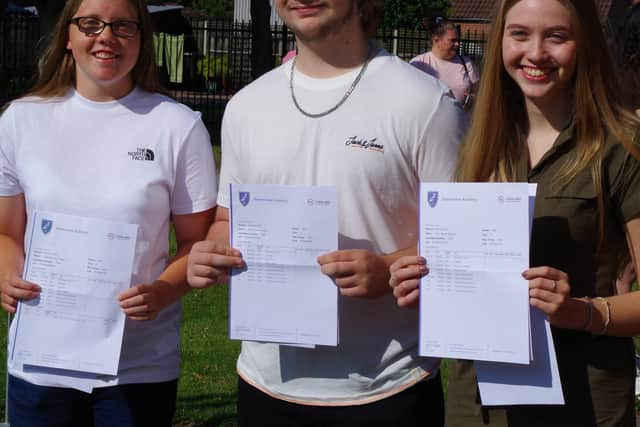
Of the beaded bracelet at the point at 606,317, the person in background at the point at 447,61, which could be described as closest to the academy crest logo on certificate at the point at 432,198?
the beaded bracelet at the point at 606,317

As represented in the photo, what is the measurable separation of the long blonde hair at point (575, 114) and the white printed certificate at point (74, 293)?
1.10 meters

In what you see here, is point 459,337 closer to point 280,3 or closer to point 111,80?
point 280,3

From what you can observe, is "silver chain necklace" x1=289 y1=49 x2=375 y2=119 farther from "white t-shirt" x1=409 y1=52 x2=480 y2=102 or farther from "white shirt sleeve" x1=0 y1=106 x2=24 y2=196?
"white t-shirt" x1=409 y1=52 x2=480 y2=102

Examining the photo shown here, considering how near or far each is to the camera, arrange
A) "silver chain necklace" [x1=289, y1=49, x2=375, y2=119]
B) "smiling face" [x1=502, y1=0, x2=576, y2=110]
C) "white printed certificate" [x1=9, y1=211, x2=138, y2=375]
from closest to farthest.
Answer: "smiling face" [x1=502, y1=0, x2=576, y2=110] < "silver chain necklace" [x1=289, y1=49, x2=375, y2=119] < "white printed certificate" [x1=9, y1=211, x2=138, y2=375]

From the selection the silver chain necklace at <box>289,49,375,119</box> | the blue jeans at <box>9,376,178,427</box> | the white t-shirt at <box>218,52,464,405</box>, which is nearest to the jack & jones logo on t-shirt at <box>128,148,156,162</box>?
the white t-shirt at <box>218,52,464,405</box>

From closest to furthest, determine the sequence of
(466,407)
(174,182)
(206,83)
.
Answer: (466,407) < (174,182) < (206,83)

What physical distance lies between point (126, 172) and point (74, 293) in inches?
16.3

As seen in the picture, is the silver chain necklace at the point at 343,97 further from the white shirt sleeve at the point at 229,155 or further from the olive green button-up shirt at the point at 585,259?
the olive green button-up shirt at the point at 585,259

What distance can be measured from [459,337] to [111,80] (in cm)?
140

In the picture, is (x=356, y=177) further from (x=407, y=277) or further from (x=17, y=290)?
(x=17, y=290)

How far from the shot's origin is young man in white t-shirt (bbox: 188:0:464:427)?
284 cm

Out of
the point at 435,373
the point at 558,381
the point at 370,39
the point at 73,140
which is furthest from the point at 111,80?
the point at 558,381

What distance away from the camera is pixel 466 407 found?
110 inches

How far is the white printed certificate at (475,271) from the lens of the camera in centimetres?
253
